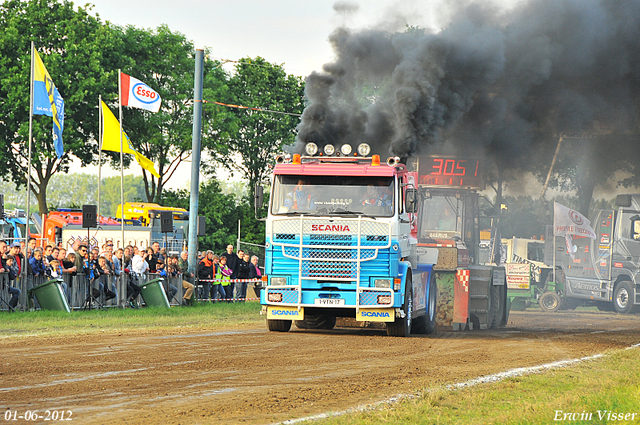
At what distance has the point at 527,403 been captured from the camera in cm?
829

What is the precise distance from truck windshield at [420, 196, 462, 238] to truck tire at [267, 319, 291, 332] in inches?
246

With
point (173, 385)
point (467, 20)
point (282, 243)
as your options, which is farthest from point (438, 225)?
point (173, 385)

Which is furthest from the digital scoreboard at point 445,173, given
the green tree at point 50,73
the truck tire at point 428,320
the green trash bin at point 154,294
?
the green tree at point 50,73

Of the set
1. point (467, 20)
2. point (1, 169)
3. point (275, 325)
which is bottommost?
point (275, 325)

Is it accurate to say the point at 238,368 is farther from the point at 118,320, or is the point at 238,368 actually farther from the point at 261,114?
the point at 261,114

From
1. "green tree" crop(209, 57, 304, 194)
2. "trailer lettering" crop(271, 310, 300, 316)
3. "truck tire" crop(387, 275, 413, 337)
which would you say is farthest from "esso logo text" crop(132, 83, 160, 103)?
"green tree" crop(209, 57, 304, 194)

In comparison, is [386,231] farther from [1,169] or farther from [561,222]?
[1,169]

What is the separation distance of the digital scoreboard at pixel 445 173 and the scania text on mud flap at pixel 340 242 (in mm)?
5566

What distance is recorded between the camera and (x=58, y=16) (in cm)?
4256

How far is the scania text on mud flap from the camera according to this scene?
15.3 meters

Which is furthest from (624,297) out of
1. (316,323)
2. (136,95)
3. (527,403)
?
(527,403)

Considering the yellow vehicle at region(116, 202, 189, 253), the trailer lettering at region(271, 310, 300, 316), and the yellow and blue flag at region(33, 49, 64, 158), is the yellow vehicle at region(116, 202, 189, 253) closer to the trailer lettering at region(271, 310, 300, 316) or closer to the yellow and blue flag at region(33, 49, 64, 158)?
the yellow and blue flag at region(33, 49, 64, 158)

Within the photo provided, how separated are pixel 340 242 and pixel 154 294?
888cm

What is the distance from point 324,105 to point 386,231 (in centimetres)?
658
